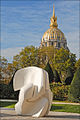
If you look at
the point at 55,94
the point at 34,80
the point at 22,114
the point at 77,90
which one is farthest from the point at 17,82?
the point at 55,94

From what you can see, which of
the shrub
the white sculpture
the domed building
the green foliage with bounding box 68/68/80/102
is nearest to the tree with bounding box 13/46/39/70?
the shrub

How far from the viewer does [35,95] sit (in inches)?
384

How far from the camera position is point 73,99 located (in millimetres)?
18922

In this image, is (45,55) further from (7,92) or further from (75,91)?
(75,91)

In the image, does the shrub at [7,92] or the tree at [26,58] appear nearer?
the shrub at [7,92]

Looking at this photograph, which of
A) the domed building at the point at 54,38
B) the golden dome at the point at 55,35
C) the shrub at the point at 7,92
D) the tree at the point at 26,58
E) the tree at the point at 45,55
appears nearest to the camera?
the shrub at the point at 7,92

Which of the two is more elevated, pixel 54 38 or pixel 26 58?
pixel 54 38

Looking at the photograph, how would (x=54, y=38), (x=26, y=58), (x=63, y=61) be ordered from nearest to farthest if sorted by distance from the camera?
(x=26, y=58), (x=63, y=61), (x=54, y=38)

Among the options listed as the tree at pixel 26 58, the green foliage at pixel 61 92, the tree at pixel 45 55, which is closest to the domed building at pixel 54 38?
the tree at pixel 45 55

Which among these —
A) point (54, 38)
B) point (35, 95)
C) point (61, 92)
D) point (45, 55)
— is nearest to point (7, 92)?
point (61, 92)

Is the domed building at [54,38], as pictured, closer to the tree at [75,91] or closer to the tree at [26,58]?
the tree at [26,58]

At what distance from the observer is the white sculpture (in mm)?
9773

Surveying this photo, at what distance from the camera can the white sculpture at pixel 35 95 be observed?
9.77m

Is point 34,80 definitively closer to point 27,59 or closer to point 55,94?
point 55,94
